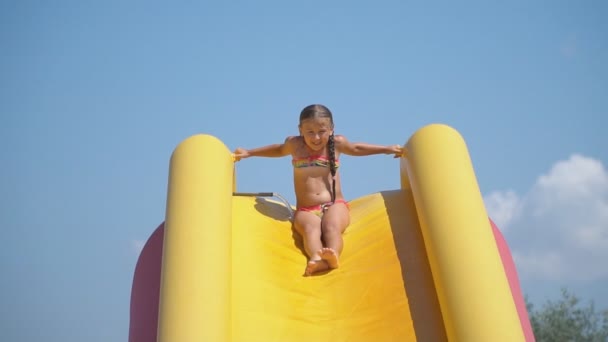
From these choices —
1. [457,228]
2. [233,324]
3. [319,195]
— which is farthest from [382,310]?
[319,195]

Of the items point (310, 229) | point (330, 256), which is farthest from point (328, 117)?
point (330, 256)

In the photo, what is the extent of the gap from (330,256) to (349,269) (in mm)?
112

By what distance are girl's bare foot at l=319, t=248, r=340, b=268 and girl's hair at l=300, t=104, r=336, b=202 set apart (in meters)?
0.60

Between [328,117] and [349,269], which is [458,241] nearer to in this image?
[349,269]

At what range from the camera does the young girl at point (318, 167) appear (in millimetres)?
3441

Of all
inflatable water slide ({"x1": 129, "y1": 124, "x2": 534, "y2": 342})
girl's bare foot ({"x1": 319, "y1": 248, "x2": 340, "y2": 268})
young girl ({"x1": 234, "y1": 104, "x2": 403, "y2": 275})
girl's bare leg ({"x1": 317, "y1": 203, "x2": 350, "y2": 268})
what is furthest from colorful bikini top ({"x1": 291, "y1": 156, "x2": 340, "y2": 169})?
girl's bare foot ({"x1": 319, "y1": 248, "x2": 340, "y2": 268})

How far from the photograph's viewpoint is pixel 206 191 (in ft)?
Answer: 9.70

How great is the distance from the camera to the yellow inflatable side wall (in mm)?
2441

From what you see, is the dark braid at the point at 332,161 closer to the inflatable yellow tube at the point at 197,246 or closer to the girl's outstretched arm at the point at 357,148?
the girl's outstretched arm at the point at 357,148

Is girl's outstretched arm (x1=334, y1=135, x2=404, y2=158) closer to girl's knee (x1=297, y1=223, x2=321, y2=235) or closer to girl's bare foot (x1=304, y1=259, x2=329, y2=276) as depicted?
girl's knee (x1=297, y1=223, x2=321, y2=235)

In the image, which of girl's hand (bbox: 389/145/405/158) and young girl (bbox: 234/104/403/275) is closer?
young girl (bbox: 234/104/403/275)

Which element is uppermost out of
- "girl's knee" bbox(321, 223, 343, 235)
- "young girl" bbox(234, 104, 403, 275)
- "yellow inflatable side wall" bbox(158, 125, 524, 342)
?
"young girl" bbox(234, 104, 403, 275)

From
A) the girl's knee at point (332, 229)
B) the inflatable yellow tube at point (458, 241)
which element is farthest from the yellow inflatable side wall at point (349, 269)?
the girl's knee at point (332, 229)

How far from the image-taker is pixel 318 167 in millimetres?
3732
